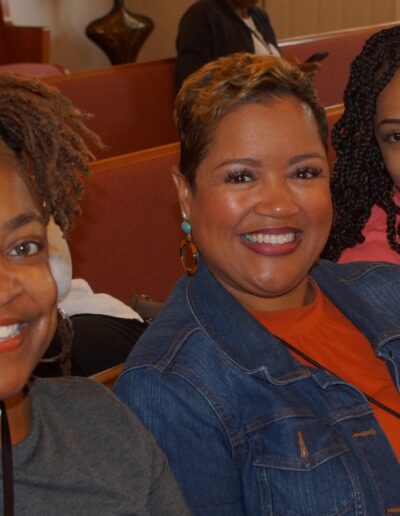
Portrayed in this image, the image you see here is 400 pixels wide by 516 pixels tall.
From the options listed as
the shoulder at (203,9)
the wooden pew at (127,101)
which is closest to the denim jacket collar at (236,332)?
the wooden pew at (127,101)

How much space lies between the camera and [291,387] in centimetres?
156

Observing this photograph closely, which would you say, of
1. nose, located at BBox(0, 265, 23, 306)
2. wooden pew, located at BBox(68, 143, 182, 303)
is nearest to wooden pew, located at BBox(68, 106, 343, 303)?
wooden pew, located at BBox(68, 143, 182, 303)

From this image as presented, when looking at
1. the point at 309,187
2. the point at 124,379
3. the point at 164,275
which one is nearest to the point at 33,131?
the point at 124,379

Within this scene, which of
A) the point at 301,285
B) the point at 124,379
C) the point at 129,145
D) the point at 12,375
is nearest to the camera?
the point at 12,375

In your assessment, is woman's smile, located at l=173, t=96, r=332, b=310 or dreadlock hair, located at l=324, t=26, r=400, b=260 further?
dreadlock hair, located at l=324, t=26, r=400, b=260

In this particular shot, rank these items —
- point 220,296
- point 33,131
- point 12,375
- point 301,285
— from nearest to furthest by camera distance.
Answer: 1. point 12,375
2. point 33,131
3. point 220,296
4. point 301,285

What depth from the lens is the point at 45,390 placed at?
1.34 m

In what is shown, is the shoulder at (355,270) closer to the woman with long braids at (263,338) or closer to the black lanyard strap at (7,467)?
the woman with long braids at (263,338)

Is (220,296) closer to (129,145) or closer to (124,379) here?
(124,379)

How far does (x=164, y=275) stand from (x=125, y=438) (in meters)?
1.46

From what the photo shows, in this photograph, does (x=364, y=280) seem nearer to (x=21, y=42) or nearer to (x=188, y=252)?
(x=188, y=252)

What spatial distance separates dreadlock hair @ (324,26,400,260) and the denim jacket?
691 millimetres

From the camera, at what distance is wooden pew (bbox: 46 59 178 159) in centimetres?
377

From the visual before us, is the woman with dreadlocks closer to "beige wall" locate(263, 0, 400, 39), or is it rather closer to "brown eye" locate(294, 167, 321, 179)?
"brown eye" locate(294, 167, 321, 179)
